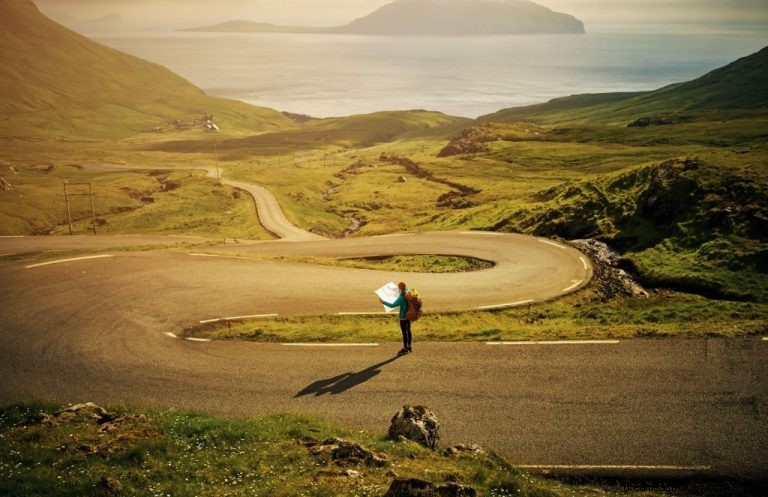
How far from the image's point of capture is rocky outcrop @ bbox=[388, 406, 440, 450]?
1697 cm

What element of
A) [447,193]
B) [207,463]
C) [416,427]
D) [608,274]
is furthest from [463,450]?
[447,193]

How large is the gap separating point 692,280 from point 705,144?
106 meters

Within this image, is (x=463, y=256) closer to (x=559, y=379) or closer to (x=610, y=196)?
(x=610, y=196)

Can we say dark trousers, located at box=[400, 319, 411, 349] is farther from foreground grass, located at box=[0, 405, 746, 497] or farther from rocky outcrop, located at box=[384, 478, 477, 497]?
rocky outcrop, located at box=[384, 478, 477, 497]

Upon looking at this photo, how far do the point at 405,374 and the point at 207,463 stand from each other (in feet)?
31.8

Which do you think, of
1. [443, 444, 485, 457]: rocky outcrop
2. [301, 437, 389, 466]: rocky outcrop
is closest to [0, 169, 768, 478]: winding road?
[443, 444, 485, 457]: rocky outcrop

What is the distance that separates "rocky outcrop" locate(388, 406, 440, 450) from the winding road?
49.1 inches

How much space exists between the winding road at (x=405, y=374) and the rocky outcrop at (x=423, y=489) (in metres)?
4.77

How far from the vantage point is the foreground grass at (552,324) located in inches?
985

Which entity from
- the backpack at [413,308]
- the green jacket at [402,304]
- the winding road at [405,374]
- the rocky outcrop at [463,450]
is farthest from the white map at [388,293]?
the rocky outcrop at [463,450]

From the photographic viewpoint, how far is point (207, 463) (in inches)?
577

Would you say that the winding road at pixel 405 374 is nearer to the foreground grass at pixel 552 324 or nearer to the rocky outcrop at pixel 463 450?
the foreground grass at pixel 552 324

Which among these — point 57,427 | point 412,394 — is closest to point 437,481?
point 412,394

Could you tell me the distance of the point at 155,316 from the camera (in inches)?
1173
